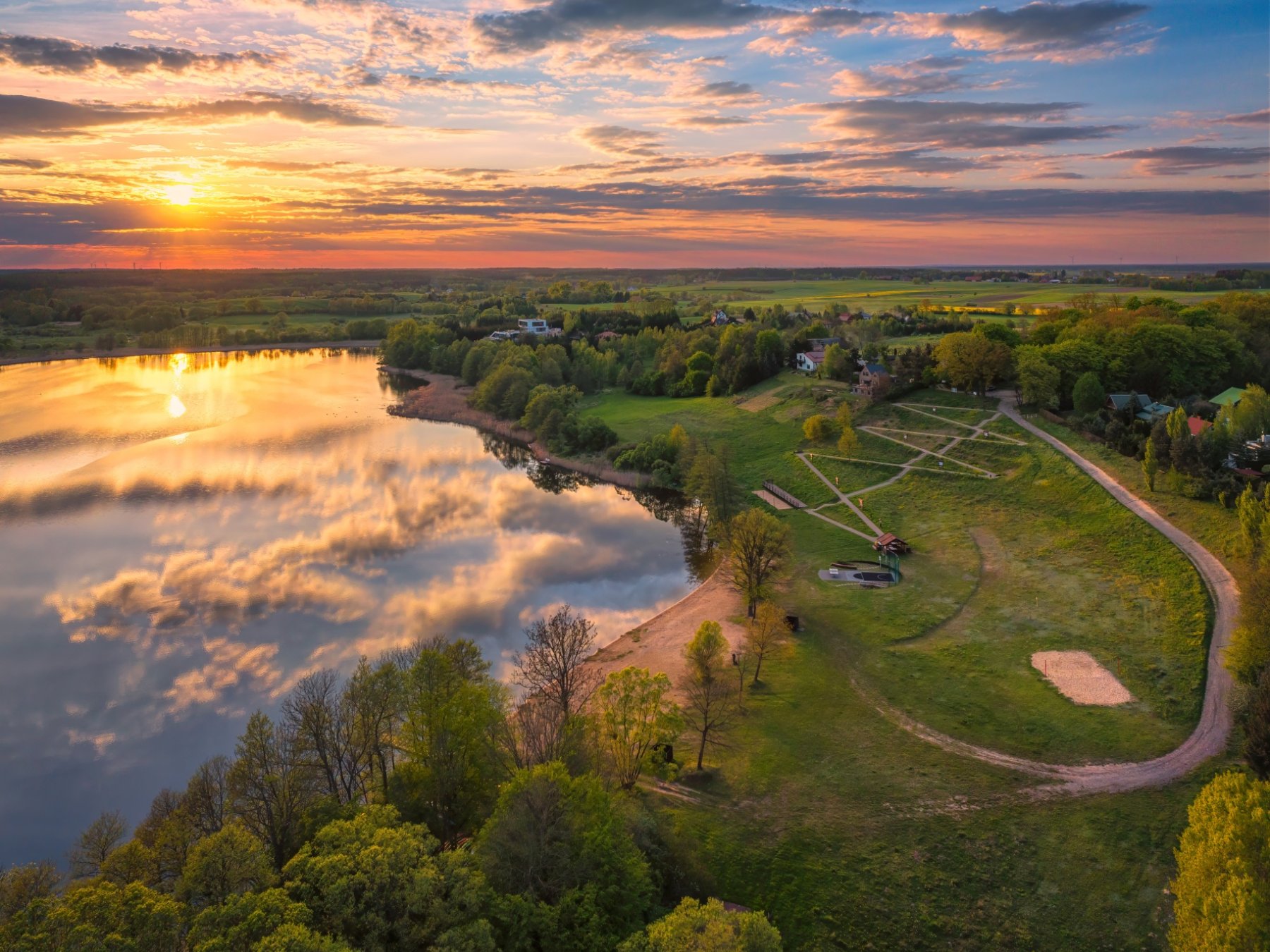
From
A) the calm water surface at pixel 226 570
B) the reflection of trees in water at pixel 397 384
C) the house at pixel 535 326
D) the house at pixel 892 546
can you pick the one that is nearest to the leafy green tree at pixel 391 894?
the calm water surface at pixel 226 570

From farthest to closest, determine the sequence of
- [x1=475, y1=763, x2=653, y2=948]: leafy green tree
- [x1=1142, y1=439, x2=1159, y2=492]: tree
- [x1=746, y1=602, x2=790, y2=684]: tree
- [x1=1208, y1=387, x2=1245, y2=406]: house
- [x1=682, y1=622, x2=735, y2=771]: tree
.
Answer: [x1=1208, y1=387, x2=1245, y2=406]: house, [x1=1142, y1=439, x2=1159, y2=492]: tree, [x1=746, y1=602, x2=790, y2=684]: tree, [x1=682, y1=622, x2=735, y2=771]: tree, [x1=475, y1=763, x2=653, y2=948]: leafy green tree

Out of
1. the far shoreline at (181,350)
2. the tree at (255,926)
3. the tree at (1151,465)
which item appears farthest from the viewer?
the far shoreline at (181,350)

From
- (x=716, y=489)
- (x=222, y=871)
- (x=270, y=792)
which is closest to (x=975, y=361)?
(x=716, y=489)

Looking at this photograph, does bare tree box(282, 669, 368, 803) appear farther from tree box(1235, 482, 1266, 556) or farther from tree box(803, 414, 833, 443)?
tree box(803, 414, 833, 443)

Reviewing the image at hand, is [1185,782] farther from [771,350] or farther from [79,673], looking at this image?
[771,350]

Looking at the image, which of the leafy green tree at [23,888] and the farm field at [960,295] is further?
the farm field at [960,295]

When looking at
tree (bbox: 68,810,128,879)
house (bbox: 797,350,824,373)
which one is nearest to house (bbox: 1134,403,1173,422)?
house (bbox: 797,350,824,373)

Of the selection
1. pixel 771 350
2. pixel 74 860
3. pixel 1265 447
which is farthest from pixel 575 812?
pixel 771 350

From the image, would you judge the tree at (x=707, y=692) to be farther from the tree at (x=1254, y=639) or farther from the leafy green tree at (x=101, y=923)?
the tree at (x=1254, y=639)
